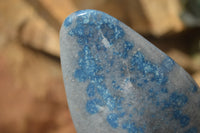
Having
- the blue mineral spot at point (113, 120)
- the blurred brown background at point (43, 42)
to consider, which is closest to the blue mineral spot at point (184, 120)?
the blue mineral spot at point (113, 120)

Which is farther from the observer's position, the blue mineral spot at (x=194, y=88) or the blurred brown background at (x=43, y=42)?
the blurred brown background at (x=43, y=42)

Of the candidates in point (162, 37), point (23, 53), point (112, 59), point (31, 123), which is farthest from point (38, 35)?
point (112, 59)

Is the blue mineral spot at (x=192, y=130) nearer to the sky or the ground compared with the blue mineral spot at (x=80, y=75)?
nearer to the ground

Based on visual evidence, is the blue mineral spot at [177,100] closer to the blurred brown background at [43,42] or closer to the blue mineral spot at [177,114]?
the blue mineral spot at [177,114]

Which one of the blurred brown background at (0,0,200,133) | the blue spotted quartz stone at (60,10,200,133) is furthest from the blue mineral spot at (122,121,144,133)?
the blurred brown background at (0,0,200,133)

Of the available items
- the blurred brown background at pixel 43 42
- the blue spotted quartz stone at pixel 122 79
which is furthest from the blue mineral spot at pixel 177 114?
the blurred brown background at pixel 43 42

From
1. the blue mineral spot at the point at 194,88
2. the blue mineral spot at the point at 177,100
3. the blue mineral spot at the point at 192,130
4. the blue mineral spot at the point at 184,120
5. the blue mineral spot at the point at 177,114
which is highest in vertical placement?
the blue mineral spot at the point at 194,88

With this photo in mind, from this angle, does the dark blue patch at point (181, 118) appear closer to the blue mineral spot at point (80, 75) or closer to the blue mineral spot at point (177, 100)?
the blue mineral spot at point (177, 100)
